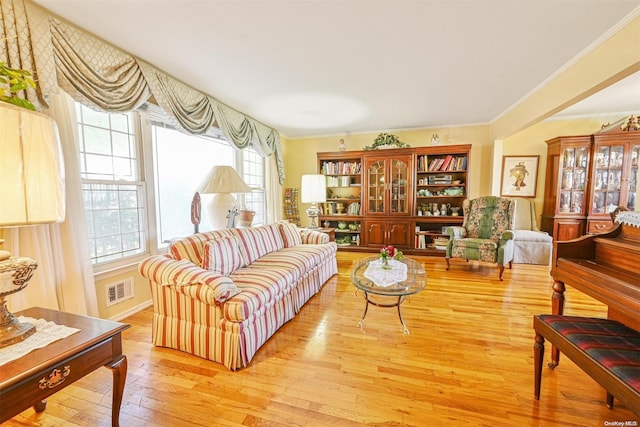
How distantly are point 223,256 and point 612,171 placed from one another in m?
5.77

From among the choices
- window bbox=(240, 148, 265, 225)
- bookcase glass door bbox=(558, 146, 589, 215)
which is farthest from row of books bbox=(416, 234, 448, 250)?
window bbox=(240, 148, 265, 225)

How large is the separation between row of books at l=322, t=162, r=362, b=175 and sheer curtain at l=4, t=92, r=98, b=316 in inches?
148

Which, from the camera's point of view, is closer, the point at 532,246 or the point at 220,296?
the point at 220,296

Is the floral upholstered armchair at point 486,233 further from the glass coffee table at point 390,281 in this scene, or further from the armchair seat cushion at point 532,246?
the glass coffee table at point 390,281

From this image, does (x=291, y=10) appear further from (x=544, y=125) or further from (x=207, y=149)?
(x=544, y=125)

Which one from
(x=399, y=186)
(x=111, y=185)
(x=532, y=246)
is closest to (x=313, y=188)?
(x=399, y=186)

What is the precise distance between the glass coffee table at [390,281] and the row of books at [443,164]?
8.31 ft

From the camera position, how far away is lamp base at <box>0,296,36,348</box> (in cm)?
97

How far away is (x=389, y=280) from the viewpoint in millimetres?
2254

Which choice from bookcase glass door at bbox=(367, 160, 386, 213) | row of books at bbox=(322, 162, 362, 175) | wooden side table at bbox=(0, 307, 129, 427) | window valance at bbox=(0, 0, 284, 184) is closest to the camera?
wooden side table at bbox=(0, 307, 129, 427)

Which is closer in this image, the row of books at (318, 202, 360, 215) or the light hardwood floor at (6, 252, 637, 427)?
the light hardwood floor at (6, 252, 637, 427)

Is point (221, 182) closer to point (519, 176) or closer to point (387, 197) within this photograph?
point (387, 197)

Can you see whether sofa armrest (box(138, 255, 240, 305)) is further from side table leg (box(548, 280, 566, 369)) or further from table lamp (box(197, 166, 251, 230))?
side table leg (box(548, 280, 566, 369))

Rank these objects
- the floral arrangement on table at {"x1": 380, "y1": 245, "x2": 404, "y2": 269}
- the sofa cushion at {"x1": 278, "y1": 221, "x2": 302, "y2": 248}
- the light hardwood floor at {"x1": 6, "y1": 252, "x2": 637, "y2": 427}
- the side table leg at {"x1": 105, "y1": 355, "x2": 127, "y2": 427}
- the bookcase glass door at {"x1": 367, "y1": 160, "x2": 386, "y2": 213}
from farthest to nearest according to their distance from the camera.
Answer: the bookcase glass door at {"x1": 367, "y1": 160, "x2": 386, "y2": 213}
the sofa cushion at {"x1": 278, "y1": 221, "x2": 302, "y2": 248}
the floral arrangement on table at {"x1": 380, "y1": 245, "x2": 404, "y2": 269}
the light hardwood floor at {"x1": 6, "y1": 252, "x2": 637, "y2": 427}
the side table leg at {"x1": 105, "y1": 355, "x2": 127, "y2": 427}
